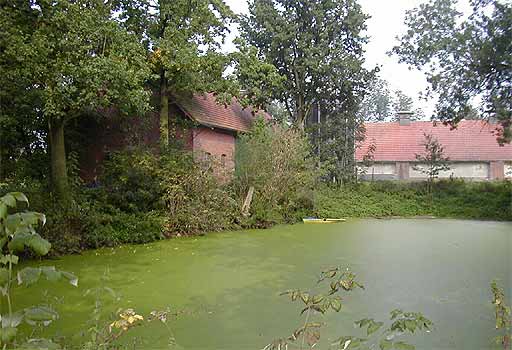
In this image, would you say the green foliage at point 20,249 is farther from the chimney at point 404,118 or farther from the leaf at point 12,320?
the chimney at point 404,118

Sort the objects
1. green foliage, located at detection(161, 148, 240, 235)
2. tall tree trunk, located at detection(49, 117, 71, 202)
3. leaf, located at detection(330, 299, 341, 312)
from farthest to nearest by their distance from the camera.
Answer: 1. green foliage, located at detection(161, 148, 240, 235)
2. tall tree trunk, located at detection(49, 117, 71, 202)
3. leaf, located at detection(330, 299, 341, 312)

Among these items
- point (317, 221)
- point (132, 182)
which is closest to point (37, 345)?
point (132, 182)

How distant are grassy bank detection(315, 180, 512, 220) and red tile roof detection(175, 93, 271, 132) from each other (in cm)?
310

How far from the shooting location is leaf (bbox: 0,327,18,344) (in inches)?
34.0

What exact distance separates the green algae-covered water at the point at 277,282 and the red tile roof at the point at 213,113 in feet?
14.0

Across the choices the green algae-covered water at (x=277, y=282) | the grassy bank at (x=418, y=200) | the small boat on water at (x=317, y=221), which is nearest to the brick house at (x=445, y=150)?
the grassy bank at (x=418, y=200)

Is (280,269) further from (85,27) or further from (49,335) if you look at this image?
(85,27)

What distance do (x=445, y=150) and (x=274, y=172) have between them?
32.3ft

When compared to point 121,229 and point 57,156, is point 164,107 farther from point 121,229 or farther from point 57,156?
point 121,229

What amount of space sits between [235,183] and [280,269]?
4690mm

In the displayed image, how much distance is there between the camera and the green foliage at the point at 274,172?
9.30 metres

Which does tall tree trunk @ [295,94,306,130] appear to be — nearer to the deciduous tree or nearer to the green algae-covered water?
the green algae-covered water

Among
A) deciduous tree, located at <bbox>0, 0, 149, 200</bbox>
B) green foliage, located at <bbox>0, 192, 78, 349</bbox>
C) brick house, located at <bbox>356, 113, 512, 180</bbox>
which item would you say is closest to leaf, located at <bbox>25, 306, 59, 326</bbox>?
green foliage, located at <bbox>0, 192, 78, 349</bbox>

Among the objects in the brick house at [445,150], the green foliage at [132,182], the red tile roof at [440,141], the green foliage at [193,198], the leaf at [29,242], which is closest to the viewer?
the leaf at [29,242]
